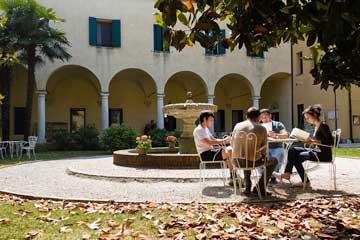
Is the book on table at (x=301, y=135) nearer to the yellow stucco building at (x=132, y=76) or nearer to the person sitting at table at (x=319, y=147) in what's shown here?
the person sitting at table at (x=319, y=147)

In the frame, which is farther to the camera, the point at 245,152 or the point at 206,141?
the point at 206,141

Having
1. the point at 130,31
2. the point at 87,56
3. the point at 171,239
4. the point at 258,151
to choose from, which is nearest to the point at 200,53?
the point at 130,31

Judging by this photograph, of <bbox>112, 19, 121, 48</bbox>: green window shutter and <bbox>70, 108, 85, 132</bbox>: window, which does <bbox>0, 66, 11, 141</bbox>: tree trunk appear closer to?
<bbox>112, 19, 121, 48</bbox>: green window shutter

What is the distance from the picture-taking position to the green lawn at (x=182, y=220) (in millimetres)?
3426

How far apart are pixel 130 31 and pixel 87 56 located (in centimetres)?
265

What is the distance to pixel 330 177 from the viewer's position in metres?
7.25

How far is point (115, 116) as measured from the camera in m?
23.3

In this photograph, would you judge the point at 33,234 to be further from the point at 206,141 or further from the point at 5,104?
the point at 5,104

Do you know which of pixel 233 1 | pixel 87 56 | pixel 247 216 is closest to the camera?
pixel 233 1

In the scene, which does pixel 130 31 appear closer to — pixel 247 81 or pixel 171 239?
pixel 247 81

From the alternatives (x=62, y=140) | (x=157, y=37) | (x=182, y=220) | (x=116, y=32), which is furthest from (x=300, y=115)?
(x=182, y=220)

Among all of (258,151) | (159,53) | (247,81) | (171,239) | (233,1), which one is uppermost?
(159,53)

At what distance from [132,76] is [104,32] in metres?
3.65

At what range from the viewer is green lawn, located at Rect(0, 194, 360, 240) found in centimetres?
343
